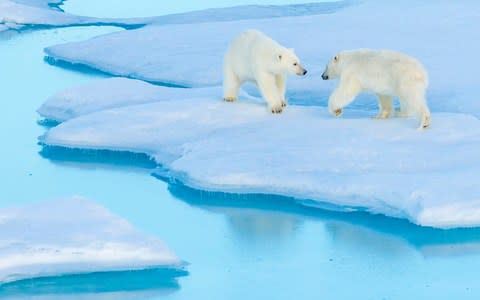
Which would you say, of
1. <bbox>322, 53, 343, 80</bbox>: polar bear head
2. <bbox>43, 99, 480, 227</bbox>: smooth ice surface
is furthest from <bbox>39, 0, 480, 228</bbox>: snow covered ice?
<bbox>322, 53, 343, 80</bbox>: polar bear head

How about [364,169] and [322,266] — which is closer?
[322,266]

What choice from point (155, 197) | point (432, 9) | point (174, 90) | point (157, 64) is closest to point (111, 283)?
point (155, 197)

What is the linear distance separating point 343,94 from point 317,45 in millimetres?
3042

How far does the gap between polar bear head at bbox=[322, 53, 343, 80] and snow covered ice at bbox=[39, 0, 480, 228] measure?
0.30 metres

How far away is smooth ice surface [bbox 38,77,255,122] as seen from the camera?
31.0 feet

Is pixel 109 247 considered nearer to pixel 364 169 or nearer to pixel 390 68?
pixel 364 169

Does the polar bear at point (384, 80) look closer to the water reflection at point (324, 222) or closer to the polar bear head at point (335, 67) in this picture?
the polar bear head at point (335, 67)

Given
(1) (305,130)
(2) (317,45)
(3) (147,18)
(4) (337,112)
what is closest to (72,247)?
(1) (305,130)

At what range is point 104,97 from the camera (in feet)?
Result: 31.5

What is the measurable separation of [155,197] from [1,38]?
22.9ft

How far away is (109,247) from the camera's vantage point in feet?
19.5

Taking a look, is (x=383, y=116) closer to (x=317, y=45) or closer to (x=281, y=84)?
(x=281, y=84)

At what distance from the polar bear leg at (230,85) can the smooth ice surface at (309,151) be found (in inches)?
4.4

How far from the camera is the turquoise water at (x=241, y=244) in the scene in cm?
588
